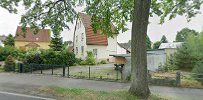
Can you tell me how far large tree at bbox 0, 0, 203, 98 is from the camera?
1386 cm

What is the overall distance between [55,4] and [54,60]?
52.6 ft

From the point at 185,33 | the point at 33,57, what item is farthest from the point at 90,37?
the point at 33,57

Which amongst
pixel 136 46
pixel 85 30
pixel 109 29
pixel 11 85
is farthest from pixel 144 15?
pixel 85 30

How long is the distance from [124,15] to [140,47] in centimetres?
418

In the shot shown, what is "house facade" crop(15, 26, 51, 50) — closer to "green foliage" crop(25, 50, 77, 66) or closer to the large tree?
"green foliage" crop(25, 50, 77, 66)

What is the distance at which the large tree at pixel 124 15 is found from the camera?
13.9m

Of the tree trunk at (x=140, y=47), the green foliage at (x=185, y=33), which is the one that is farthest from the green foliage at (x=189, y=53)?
the tree trunk at (x=140, y=47)

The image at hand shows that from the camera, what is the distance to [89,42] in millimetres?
46844

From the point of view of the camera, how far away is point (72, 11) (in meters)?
18.0

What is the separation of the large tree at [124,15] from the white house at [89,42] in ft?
93.6

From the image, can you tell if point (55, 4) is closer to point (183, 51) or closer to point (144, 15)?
point (144, 15)

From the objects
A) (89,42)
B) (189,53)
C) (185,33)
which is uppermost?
(185,33)

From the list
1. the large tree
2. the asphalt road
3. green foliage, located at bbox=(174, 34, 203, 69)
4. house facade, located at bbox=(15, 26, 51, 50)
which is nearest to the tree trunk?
the large tree

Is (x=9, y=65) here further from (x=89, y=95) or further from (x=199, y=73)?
(x=199, y=73)
